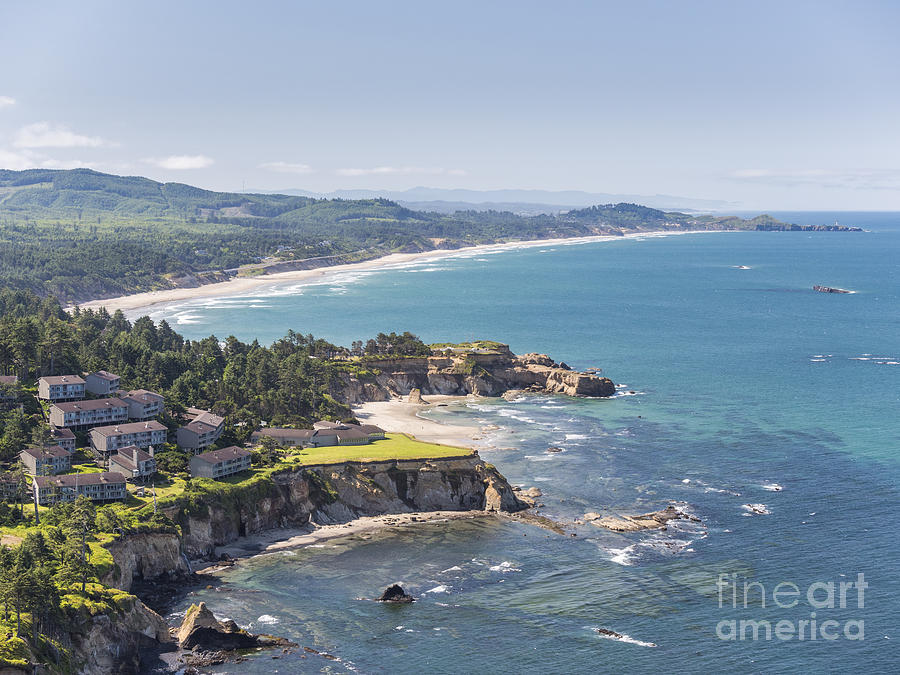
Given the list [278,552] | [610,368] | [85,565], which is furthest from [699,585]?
[610,368]

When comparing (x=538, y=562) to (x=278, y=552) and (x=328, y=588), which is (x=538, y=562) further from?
(x=278, y=552)

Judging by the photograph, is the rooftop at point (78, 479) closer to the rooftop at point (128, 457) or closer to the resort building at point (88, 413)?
the rooftop at point (128, 457)

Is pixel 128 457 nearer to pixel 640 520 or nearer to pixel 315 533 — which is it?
pixel 315 533

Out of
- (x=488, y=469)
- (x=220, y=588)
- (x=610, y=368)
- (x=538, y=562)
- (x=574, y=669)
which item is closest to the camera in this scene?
(x=574, y=669)

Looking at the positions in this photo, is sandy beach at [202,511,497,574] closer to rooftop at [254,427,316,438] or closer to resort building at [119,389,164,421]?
rooftop at [254,427,316,438]

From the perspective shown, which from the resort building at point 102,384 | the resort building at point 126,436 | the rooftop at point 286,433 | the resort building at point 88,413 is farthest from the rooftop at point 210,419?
the resort building at point 102,384

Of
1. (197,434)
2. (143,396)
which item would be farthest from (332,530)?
(143,396)

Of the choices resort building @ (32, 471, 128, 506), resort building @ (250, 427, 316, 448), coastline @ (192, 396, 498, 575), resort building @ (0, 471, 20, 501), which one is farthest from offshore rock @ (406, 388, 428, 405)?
resort building @ (0, 471, 20, 501)
